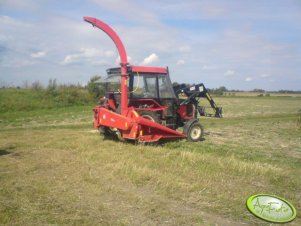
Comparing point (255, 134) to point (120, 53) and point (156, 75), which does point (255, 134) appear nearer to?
point (156, 75)

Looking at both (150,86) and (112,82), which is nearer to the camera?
(150,86)

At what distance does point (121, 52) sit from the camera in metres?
11.0

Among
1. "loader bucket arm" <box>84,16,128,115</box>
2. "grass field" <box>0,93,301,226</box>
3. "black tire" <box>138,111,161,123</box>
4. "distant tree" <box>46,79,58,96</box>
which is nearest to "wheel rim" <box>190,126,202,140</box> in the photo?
"grass field" <box>0,93,301,226</box>

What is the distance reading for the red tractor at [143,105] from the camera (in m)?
10.8

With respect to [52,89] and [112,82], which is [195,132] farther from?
[52,89]

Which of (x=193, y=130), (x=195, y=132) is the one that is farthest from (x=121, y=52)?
(x=195, y=132)

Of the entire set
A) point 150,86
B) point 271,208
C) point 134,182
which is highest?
point 150,86

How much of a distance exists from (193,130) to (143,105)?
204 centimetres

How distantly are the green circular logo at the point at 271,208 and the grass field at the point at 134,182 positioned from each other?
123 millimetres

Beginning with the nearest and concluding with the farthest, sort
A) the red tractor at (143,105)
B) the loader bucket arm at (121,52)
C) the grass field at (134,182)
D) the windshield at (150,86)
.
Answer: the grass field at (134,182), the red tractor at (143,105), the loader bucket arm at (121,52), the windshield at (150,86)

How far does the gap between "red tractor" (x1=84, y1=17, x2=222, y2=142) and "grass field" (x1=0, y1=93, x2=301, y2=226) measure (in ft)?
1.85

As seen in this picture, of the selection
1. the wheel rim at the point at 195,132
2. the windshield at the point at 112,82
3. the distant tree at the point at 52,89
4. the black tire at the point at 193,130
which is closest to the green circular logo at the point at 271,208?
the black tire at the point at 193,130

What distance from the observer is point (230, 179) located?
748cm

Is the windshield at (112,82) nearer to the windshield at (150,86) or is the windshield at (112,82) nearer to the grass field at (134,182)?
the windshield at (150,86)
